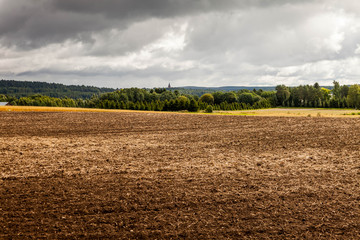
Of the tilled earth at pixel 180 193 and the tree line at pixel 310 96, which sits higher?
the tree line at pixel 310 96

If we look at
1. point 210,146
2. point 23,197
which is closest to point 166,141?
point 210,146

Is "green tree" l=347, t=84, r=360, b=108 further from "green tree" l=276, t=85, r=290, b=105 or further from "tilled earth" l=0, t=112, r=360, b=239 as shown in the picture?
"tilled earth" l=0, t=112, r=360, b=239

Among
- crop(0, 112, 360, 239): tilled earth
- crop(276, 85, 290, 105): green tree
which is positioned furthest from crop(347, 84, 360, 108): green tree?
crop(0, 112, 360, 239): tilled earth

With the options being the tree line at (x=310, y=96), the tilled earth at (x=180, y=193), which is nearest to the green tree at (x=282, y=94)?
the tree line at (x=310, y=96)

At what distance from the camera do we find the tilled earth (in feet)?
24.3

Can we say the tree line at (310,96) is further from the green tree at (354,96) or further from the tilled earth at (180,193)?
the tilled earth at (180,193)

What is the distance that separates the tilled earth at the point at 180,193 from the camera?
24.3 feet

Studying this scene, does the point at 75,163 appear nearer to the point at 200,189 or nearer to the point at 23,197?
the point at 23,197

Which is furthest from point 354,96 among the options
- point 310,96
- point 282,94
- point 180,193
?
point 180,193

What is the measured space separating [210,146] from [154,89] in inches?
5567

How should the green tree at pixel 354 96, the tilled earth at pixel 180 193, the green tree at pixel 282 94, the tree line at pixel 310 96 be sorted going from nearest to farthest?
the tilled earth at pixel 180 193, the green tree at pixel 354 96, the tree line at pixel 310 96, the green tree at pixel 282 94

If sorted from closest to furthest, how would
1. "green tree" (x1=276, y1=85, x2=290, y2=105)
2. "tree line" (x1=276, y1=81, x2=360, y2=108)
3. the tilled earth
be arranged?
the tilled earth → "tree line" (x1=276, y1=81, x2=360, y2=108) → "green tree" (x1=276, y1=85, x2=290, y2=105)

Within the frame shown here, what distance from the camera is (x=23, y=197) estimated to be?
31.8 ft

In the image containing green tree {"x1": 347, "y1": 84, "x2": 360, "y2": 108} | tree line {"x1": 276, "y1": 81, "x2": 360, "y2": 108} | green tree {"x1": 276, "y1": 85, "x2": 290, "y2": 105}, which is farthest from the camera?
green tree {"x1": 276, "y1": 85, "x2": 290, "y2": 105}
